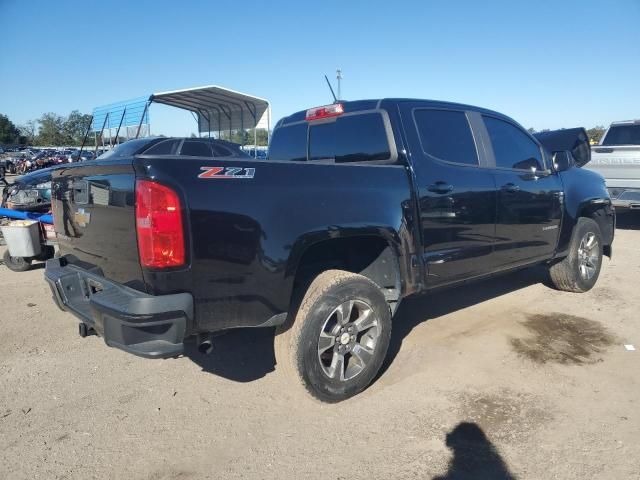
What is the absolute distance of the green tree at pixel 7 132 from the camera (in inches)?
3300

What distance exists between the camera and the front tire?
2.78m

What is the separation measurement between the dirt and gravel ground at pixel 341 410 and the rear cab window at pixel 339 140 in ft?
5.38

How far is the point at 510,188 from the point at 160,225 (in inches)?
121

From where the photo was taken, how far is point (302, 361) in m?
2.75

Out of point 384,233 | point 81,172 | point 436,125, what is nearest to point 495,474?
point 384,233

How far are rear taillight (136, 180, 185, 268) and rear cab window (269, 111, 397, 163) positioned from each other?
68.3 inches

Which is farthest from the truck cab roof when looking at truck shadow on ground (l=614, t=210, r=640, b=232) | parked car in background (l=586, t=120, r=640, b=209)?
truck shadow on ground (l=614, t=210, r=640, b=232)

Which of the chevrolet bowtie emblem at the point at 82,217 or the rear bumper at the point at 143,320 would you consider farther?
the chevrolet bowtie emblem at the point at 82,217

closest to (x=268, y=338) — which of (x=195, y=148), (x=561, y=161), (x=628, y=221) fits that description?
(x=561, y=161)

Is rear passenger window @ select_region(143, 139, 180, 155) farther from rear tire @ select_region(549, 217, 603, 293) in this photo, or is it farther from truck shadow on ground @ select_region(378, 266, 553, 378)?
rear tire @ select_region(549, 217, 603, 293)

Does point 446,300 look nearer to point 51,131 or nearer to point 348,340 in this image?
point 348,340

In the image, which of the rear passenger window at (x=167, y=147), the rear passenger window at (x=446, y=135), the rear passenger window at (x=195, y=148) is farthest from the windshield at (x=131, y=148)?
the rear passenger window at (x=446, y=135)

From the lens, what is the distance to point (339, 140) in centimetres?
384

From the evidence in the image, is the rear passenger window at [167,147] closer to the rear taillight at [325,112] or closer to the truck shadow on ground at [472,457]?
the rear taillight at [325,112]
